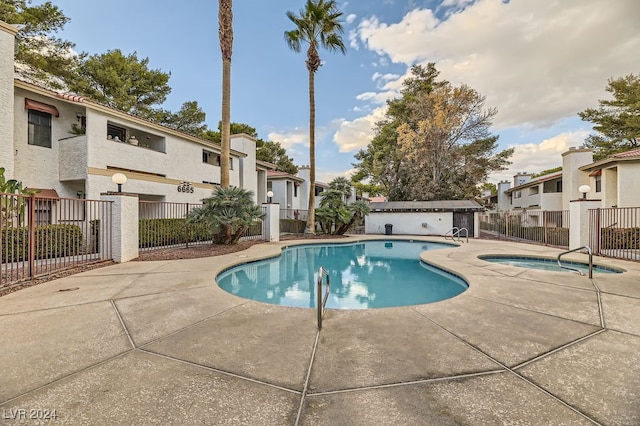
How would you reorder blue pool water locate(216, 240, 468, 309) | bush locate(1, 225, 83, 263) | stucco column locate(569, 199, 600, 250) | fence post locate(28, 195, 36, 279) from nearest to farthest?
fence post locate(28, 195, 36, 279) → blue pool water locate(216, 240, 468, 309) → bush locate(1, 225, 83, 263) → stucco column locate(569, 199, 600, 250)

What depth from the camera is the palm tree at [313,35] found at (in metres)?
16.1

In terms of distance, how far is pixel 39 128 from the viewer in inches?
455

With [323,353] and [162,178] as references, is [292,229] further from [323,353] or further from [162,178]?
[323,353]

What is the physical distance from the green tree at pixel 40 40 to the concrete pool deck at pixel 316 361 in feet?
55.6

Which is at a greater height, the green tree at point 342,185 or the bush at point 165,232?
the green tree at point 342,185

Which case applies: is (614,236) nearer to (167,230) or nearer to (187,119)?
(167,230)

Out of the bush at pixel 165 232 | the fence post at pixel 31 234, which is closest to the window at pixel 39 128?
the bush at pixel 165 232

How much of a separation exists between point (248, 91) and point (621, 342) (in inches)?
839

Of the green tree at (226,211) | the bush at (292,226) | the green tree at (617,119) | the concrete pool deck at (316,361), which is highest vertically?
the green tree at (617,119)

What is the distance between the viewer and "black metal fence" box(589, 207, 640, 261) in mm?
9648

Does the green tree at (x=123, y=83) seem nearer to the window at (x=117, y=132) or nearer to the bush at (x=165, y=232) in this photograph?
the window at (x=117, y=132)

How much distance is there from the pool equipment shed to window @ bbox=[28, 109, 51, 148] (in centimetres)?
1926

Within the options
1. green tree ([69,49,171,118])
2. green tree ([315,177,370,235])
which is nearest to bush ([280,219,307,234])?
green tree ([315,177,370,235])

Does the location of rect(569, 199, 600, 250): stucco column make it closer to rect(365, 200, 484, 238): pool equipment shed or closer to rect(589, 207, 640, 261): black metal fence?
rect(589, 207, 640, 261): black metal fence
